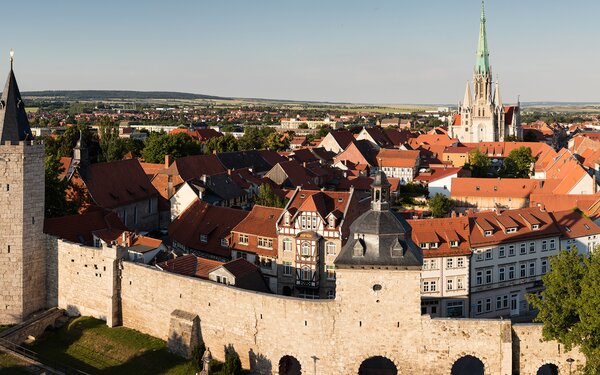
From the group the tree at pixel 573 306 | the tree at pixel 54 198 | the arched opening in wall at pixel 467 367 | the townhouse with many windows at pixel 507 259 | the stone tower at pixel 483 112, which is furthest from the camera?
the stone tower at pixel 483 112

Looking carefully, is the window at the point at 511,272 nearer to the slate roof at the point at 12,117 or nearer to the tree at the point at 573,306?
the tree at the point at 573,306

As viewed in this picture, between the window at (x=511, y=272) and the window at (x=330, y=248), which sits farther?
the window at (x=511, y=272)

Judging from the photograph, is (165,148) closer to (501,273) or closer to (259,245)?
(259,245)

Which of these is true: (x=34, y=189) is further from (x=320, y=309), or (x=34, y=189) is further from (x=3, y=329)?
(x=320, y=309)

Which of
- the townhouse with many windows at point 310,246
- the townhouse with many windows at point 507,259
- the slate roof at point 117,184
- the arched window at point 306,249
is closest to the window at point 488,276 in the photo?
the townhouse with many windows at point 507,259

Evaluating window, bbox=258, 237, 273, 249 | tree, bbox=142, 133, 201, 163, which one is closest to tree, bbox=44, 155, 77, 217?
window, bbox=258, 237, 273, 249

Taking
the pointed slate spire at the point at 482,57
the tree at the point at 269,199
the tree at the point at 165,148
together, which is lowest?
the tree at the point at 269,199

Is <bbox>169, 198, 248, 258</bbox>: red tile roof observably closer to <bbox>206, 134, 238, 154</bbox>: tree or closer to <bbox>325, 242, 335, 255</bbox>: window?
<bbox>325, 242, 335, 255</bbox>: window
